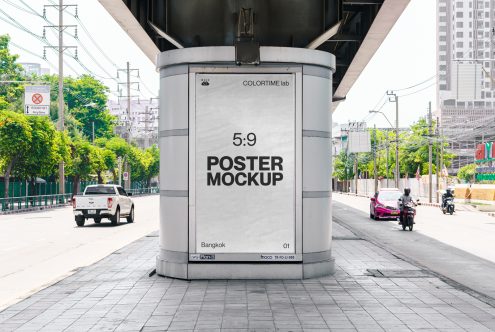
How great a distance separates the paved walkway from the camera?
809 cm

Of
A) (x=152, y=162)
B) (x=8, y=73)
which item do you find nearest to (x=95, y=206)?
(x=8, y=73)

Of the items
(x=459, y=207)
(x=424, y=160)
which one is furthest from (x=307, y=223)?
(x=424, y=160)

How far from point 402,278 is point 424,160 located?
3256 inches

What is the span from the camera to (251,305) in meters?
9.34

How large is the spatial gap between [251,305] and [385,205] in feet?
85.6

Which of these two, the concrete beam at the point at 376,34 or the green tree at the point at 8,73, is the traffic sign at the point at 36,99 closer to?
A: the concrete beam at the point at 376,34

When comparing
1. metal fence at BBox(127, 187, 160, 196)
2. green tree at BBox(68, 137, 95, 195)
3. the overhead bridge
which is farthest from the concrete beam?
metal fence at BBox(127, 187, 160, 196)

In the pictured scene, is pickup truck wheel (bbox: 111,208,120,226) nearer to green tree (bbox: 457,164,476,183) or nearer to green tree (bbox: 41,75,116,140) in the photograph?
green tree (bbox: 41,75,116,140)

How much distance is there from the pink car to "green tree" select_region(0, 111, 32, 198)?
77.0ft

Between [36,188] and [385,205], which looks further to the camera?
[36,188]

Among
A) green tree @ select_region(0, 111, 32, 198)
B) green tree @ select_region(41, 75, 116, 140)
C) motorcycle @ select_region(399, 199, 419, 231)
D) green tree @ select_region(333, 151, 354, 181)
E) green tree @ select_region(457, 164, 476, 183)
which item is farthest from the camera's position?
green tree @ select_region(333, 151, 354, 181)

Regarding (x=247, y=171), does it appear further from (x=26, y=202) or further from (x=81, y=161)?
(x=81, y=161)

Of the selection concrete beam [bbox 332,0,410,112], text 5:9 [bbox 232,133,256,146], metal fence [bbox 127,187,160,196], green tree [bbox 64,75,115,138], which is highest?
green tree [bbox 64,75,115,138]

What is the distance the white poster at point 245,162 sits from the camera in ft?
39.8
